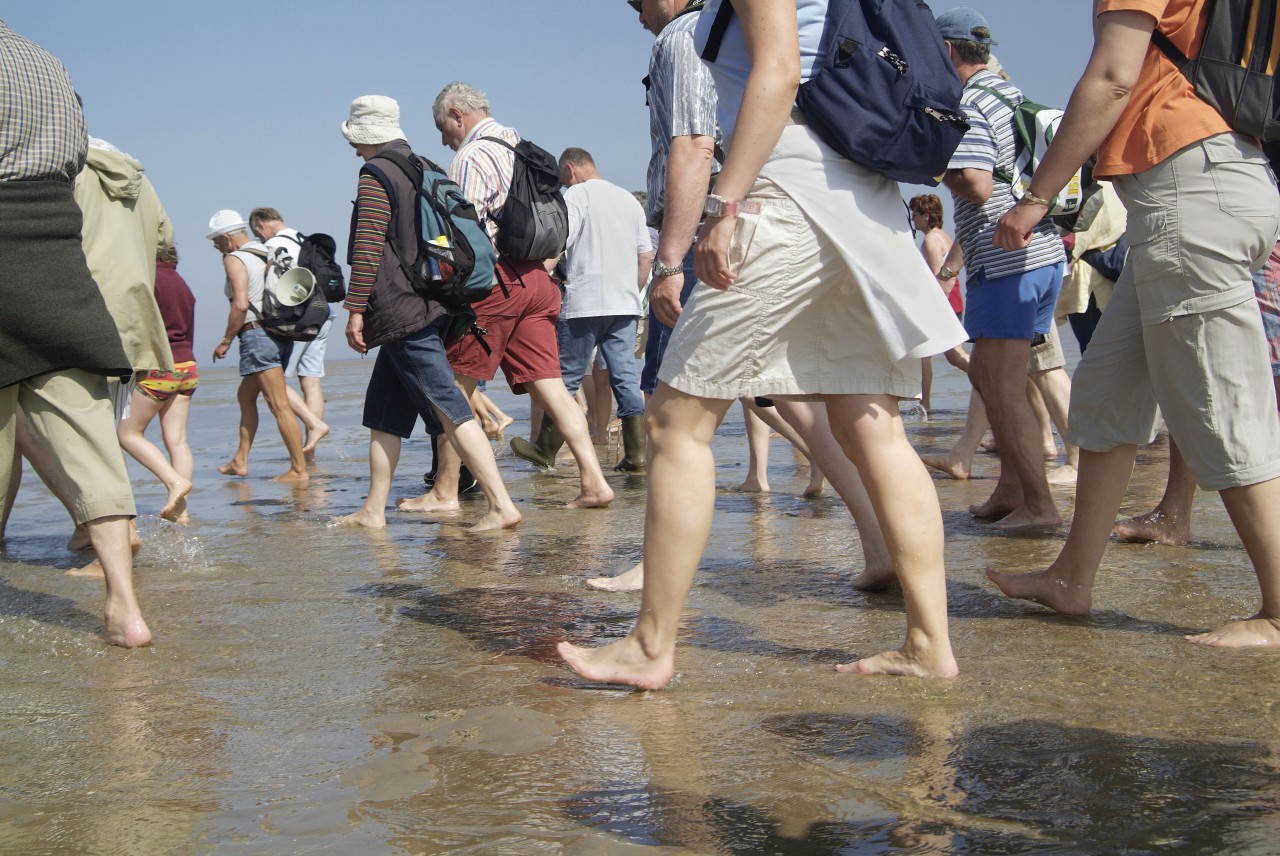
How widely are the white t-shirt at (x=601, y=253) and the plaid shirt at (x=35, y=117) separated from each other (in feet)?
15.8

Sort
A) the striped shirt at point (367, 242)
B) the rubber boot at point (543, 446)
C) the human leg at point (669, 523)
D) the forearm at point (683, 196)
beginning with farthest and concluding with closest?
1. the rubber boot at point (543, 446)
2. the striped shirt at point (367, 242)
3. the forearm at point (683, 196)
4. the human leg at point (669, 523)

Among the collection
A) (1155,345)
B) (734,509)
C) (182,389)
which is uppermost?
(1155,345)

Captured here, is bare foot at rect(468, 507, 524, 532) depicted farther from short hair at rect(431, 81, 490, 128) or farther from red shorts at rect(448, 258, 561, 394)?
short hair at rect(431, 81, 490, 128)

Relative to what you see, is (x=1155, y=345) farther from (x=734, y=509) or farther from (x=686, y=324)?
(x=734, y=509)

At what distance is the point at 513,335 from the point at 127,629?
3408 mm

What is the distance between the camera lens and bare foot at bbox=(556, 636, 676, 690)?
3014 mm

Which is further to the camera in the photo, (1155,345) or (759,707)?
(1155,345)

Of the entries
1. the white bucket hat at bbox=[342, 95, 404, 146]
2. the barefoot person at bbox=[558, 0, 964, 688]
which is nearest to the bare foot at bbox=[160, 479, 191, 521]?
the white bucket hat at bbox=[342, 95, 404, 146]

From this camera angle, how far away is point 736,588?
4320mm

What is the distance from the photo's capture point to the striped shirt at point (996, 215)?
17.8 feet

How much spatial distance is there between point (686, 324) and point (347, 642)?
1.55m

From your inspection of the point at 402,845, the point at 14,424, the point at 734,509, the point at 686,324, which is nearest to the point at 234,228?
the point at 734,509

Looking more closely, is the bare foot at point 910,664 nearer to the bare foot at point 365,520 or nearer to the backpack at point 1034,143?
the backpack at point 1034,143

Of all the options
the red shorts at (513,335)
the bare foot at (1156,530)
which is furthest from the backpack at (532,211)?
the bare foot at (1156,530)
